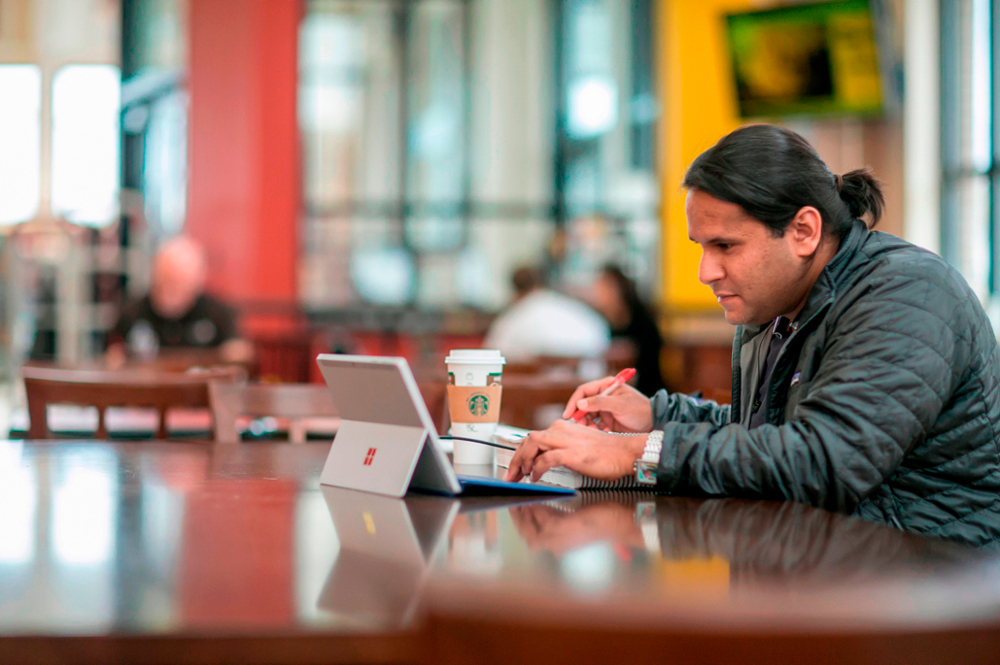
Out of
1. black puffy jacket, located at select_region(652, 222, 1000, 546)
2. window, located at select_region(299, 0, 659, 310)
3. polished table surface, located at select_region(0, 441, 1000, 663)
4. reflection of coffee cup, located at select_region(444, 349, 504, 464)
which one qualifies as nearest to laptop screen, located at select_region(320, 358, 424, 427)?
polished table surface, located at select_region(0, 441, 1000, 663)

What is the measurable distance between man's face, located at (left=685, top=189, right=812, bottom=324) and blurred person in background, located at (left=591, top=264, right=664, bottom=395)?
14.4 feet

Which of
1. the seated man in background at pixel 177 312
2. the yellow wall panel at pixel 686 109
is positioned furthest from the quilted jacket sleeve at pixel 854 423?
the yellow wall panel at pixel 686 109

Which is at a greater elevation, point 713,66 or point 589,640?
point 713,66

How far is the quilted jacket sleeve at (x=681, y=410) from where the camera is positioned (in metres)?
1.53

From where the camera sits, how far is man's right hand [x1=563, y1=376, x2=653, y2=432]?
4.83 feet

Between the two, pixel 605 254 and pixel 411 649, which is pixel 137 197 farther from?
pixel 411 649

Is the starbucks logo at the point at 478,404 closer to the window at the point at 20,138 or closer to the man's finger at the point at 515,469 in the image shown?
the man's finger at the point at 515,469

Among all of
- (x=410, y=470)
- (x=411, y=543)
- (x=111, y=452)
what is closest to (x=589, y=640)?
(x=411, y=543)

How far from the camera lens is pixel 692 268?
26.2 ft

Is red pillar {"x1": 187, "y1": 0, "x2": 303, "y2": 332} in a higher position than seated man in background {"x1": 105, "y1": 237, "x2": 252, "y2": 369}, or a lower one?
higher

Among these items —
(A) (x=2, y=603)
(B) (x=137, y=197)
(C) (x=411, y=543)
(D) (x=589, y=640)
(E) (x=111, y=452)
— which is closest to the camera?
(D) (x=589, y=640)

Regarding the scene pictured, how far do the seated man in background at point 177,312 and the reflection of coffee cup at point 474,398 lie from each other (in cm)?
388

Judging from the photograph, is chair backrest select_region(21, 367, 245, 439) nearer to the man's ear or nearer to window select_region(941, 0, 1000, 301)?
the man's ear

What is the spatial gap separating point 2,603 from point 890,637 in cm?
58
